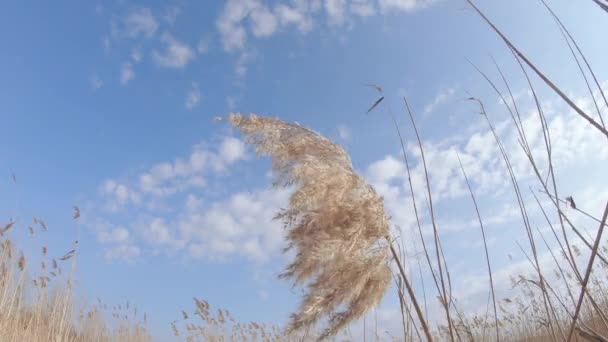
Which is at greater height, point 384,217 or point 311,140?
point 311,140

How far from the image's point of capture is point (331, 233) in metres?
1.72

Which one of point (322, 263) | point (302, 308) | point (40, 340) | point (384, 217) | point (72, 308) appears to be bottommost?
point (302, 308)

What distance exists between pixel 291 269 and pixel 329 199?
0.31m

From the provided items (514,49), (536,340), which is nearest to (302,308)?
(514,49)

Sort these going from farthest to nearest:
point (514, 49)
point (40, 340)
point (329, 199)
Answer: point (40, 340) → point (329, 199) → point (514, 49)

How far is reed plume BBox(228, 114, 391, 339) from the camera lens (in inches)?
65.2

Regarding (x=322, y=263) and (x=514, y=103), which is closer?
(x=322, y=263)

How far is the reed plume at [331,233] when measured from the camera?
1.66 metres

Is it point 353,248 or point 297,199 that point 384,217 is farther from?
point 297,199

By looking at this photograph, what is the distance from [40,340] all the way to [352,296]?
473 cm

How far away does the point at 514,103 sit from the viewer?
198 centimetres

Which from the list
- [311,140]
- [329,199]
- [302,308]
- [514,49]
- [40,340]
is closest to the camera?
[514,49]

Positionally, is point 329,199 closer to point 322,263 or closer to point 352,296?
point 322,263

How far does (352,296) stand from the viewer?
5.59 ft
